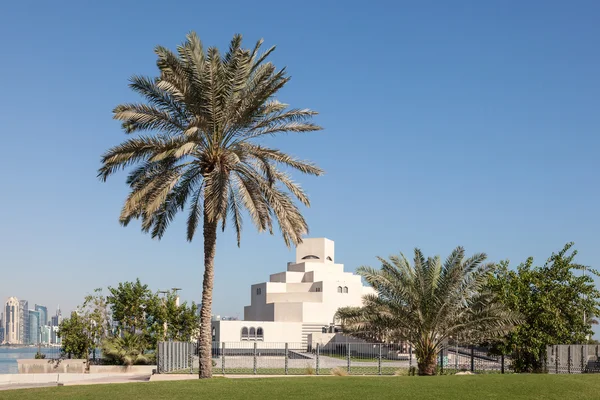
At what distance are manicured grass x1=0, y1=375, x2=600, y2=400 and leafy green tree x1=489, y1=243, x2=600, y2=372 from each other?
Answer: 9076 mm

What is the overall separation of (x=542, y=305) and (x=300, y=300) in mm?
39196

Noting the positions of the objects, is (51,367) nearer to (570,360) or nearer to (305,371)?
(305,371)

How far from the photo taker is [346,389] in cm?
1856

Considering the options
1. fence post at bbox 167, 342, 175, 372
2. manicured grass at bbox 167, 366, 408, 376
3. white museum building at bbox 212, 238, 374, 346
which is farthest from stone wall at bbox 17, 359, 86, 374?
white museum building at bbox 212, 238, 374, 346

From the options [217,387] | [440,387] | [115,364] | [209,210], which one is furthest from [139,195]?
[115,364]

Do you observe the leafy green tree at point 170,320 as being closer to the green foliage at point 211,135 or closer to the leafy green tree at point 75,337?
the leafy green tree at point 75,337

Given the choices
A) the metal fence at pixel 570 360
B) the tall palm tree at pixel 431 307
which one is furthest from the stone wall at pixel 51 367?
the metal fence at pixel 570 360

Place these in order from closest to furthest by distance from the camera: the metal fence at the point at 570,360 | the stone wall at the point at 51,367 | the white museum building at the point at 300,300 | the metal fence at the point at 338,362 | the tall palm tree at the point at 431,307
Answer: the tall palm tree at the point at 431,307 < the metal fence at the point at 338,362 < the metal fence at the point at 570,360 < the stone wall at the point at 51,367 < the white museum building at the point at 300,300

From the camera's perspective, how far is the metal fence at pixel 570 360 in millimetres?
30578

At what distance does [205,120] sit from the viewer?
22250mm

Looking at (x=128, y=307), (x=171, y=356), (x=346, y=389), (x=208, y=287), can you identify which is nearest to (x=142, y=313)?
(x=128, y=307)

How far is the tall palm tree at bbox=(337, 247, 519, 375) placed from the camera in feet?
85.4

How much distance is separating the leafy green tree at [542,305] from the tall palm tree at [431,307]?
9.96ft

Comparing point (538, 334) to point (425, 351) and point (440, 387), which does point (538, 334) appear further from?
point (440, 387)
